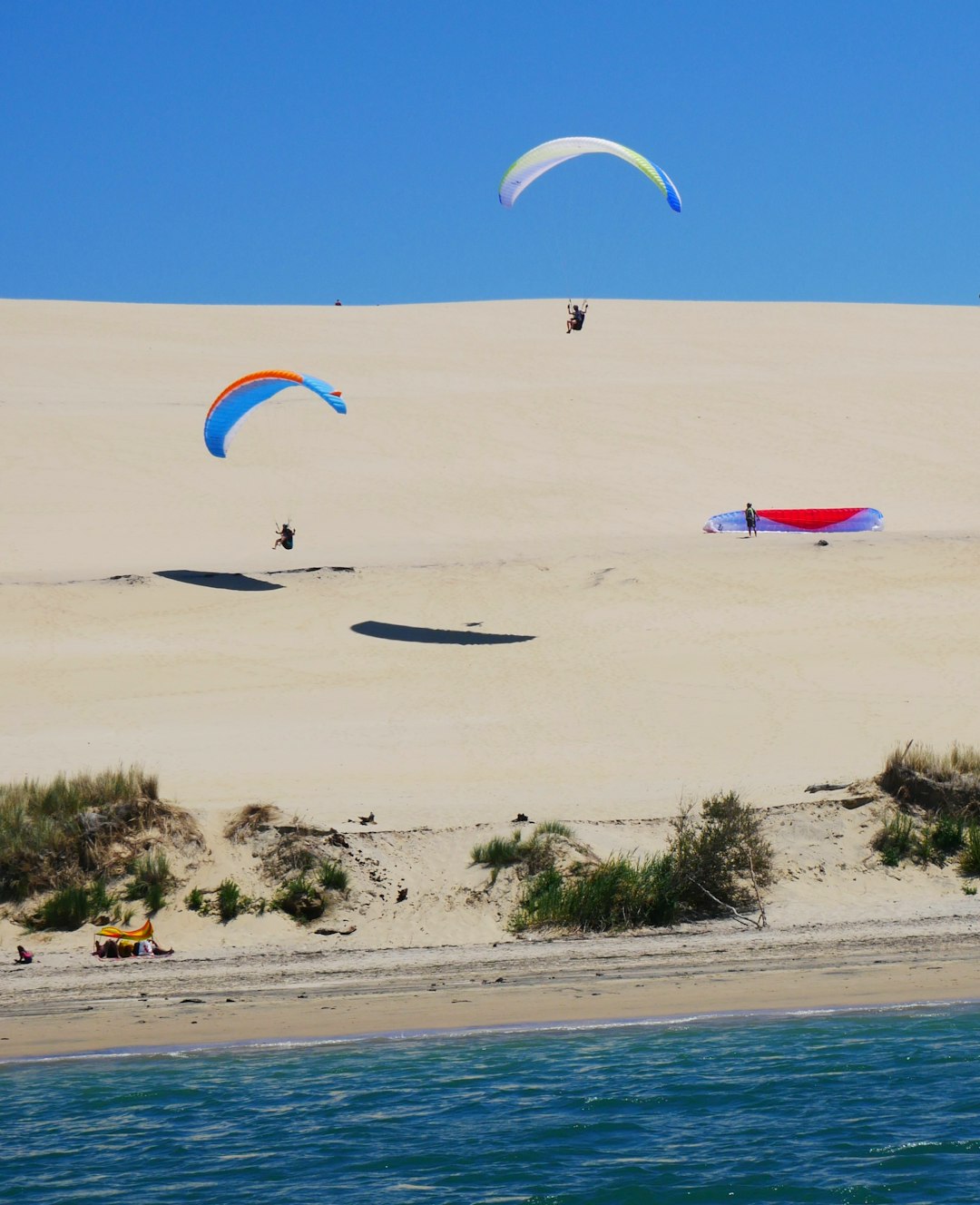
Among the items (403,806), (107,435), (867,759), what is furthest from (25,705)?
(107,435)

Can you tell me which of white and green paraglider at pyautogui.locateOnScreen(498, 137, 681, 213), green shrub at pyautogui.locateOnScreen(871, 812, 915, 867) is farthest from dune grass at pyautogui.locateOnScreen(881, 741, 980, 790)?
white and green paraglider at pyautogui.locateOnScreen(498, 137, 681, 213)

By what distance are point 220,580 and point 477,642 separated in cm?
442

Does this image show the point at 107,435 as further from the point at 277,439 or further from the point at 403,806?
the point at 403,806

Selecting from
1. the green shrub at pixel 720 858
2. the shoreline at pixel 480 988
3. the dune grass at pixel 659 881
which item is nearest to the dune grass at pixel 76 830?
the shoreline at pixel 480 988

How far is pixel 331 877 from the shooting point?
1084 cm

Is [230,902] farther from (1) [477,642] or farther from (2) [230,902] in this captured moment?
(1) [477,642]

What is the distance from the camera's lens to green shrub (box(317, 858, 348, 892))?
35.6ft

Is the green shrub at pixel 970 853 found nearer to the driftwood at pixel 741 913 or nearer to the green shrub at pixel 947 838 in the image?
the green shrub at pixel 947 838

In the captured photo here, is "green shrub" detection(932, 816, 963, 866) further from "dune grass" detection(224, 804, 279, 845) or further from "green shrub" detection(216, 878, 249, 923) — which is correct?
"green shrub" detection(216, 878, 249, 923)

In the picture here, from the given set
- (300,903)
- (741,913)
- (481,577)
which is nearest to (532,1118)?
(300,903)

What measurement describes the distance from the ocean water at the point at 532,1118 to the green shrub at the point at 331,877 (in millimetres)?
2418

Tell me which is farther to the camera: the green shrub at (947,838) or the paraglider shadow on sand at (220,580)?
the paraglider shadow on sand at (220,580)

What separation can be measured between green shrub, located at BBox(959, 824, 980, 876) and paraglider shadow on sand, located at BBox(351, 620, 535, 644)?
854 cm

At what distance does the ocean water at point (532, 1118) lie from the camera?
7023mm
